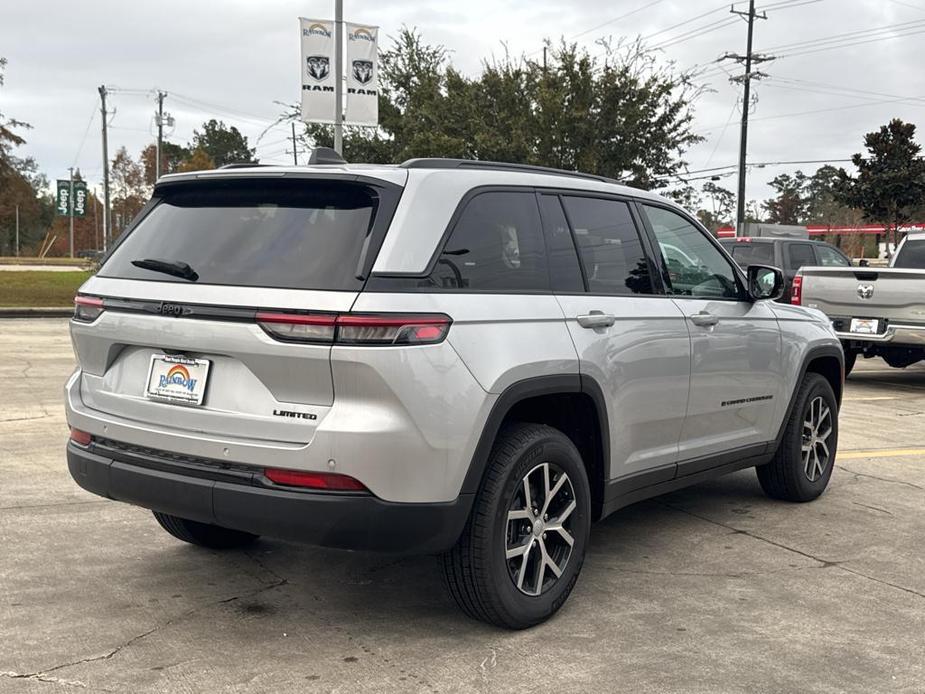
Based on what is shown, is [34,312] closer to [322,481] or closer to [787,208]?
[322,481]

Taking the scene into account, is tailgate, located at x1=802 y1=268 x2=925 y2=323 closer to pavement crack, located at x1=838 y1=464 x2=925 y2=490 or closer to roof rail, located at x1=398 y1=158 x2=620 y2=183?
pavement crack, located at x1=838 y1=464 x2=925 y2=490

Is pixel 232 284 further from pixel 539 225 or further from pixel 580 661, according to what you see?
pixel 580 661

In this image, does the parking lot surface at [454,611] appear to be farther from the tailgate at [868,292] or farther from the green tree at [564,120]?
the green tree at [564,120]

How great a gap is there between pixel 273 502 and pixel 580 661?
4.13 ft

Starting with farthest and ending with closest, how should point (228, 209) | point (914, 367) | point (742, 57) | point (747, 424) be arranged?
point (742, 57)
point (914, 367)
point (747, 424)
point (228, 209)

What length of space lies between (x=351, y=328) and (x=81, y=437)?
4.78 feet

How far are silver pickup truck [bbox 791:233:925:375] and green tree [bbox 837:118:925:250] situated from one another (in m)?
21.0

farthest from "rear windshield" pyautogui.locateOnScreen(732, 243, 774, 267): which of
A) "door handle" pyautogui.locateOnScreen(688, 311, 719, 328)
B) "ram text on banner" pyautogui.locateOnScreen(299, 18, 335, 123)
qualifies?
"door handle" pyautogui.locateOnScreen(688, 311, 719, 328)

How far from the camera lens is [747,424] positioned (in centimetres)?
548

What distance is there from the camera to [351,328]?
3379 mm

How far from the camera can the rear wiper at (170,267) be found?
3.78 metres

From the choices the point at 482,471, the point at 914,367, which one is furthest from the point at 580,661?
the point at 914,367

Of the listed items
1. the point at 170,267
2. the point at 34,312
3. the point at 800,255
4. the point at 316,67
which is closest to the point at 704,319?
the point at 170,267

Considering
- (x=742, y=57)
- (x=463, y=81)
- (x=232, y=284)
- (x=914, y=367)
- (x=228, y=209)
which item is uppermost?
(x=742, y=57)
